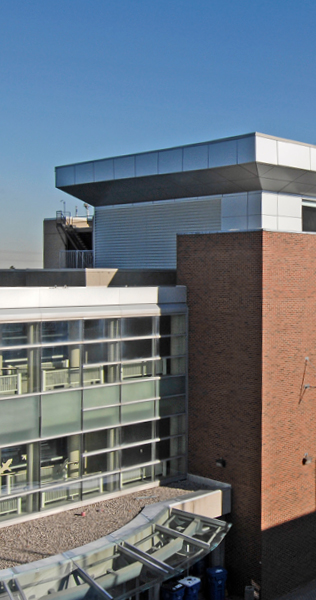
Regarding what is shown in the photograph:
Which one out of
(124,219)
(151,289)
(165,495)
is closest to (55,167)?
(124,219)

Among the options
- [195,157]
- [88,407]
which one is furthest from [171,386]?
[195,157]

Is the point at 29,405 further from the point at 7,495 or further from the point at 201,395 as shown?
the point at 201,395

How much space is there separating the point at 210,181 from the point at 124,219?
497 centimetres

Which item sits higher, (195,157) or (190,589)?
(195,157)

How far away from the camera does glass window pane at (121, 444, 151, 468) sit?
20.0 metres

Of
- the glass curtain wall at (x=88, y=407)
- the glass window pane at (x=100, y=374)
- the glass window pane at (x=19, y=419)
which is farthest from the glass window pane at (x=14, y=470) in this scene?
the glass window pane at (x=100, y=374)

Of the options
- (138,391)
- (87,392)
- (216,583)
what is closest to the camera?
(87,392)

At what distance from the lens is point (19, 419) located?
1755 cm

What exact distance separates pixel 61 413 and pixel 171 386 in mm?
4225

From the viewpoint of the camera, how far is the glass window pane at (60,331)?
18.0 meters

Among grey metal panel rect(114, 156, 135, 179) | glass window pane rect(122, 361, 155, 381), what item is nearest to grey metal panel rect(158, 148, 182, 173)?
grey metal panel rect(114, 156, 135, 179)

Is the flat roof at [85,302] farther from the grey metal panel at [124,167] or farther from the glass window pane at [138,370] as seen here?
the grey metal panel at [124,167]

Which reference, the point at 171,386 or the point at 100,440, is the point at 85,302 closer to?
the point at 100,440

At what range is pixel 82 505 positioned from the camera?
18.9 meters
